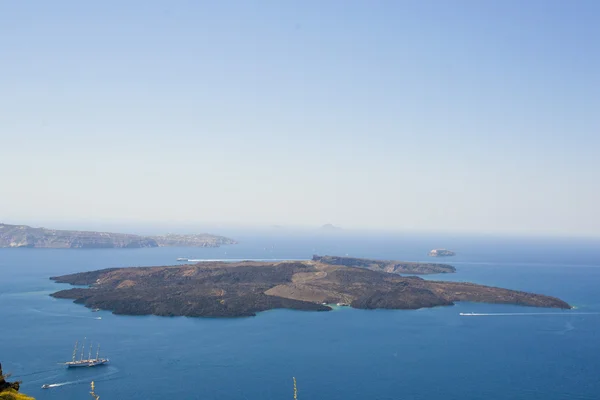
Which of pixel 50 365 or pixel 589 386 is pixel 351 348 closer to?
pixel 589 386

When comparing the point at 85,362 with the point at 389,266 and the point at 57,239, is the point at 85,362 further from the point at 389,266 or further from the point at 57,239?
the point at 57,239

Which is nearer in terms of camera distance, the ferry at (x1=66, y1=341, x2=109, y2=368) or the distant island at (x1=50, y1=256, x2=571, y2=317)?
the ferry at (x1=66, y1=341, x2=109, y2=368)

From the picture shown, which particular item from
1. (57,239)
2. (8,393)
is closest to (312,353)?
(8,393)

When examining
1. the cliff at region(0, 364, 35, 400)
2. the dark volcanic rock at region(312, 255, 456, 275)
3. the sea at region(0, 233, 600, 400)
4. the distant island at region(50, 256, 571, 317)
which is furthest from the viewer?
the dark volcanic rock at region(312, 255, 456, 275)

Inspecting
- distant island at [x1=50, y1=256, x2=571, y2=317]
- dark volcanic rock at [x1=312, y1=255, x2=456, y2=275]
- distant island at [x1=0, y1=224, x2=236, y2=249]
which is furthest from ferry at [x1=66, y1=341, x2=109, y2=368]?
distant island at [x1=0, y1=224, x2=236, y2=249]

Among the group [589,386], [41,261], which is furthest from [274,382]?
[41,261]

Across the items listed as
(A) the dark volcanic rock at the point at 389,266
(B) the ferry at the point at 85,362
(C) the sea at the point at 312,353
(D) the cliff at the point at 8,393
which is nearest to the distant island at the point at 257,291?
(C) the sea at the point at 312,353

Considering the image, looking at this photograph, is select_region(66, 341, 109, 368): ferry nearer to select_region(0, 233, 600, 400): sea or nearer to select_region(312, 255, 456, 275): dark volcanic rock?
select_region(0, 233, 600, 400): sea
